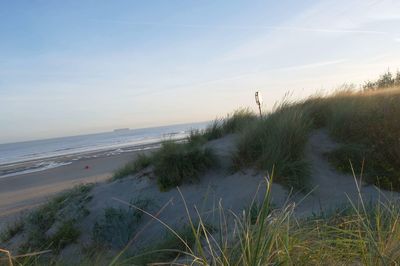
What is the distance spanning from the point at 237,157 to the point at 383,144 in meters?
2.72

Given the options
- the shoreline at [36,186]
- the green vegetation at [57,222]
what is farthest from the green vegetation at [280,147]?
the green vegetation at [57,222]

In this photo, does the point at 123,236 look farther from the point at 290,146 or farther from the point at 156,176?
the point at 290,146

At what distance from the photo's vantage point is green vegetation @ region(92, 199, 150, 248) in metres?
6.55

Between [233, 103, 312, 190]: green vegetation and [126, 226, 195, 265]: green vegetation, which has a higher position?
[233, 103, 312, 190]: green vegetation

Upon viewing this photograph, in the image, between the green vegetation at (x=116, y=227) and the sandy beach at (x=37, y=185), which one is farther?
the sandy beach at (x=37, y=185)

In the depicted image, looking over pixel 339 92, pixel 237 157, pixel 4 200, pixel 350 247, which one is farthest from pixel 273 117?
pixel 4 200

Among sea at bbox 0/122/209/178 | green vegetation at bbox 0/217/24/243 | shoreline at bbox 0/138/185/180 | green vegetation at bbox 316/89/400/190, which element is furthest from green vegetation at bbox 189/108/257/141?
shoreline at bbox 0/138/185/180

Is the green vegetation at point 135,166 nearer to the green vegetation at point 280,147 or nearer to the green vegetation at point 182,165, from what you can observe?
the green vegetation at point 182,165

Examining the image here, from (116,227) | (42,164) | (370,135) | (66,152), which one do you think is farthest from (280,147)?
(66,152)

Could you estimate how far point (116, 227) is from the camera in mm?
6738

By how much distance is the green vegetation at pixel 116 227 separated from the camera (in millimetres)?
6551

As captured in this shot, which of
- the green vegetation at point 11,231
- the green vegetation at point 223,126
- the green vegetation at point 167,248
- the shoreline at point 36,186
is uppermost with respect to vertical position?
the green vegetation at point 223,126

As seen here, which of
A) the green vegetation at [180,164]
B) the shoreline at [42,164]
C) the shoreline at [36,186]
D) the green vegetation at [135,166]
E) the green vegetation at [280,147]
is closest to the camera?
the green vegetation at [280,147]

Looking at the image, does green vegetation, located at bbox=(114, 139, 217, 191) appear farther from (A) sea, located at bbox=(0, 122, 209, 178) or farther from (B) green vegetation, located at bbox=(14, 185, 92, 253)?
(B) green vegetation, located at bbox=(14, 185, 92, 253)
